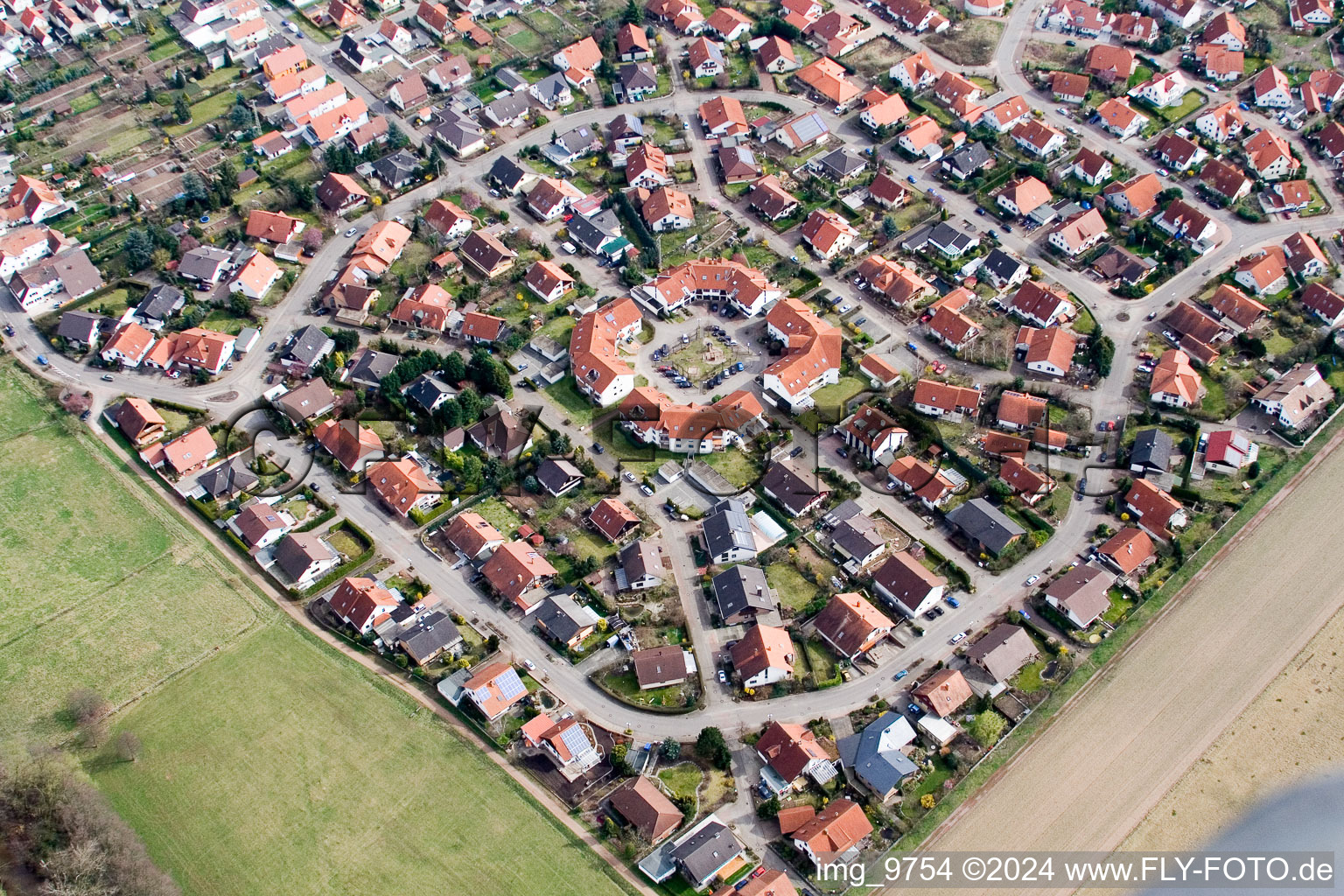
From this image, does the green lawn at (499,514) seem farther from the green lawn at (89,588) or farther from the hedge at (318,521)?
the green lawn at (89,588)

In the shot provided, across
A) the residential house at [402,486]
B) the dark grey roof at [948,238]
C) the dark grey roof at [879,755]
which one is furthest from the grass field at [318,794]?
the dark grey roof at [948,238]

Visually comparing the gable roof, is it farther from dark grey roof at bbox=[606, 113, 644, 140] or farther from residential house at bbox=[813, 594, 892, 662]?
dark grey roof at bbox=[606, 113, 644, 140]

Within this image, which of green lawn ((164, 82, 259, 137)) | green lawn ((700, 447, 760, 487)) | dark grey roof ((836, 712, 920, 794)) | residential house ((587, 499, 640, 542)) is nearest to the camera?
dark grey roof ((836, 712, 920, 794))

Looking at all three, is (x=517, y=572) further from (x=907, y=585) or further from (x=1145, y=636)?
(x=1145, y=636)

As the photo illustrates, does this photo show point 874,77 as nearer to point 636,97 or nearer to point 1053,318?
point 636,97

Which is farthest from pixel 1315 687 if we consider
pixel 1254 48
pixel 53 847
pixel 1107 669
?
pixel 1254 48

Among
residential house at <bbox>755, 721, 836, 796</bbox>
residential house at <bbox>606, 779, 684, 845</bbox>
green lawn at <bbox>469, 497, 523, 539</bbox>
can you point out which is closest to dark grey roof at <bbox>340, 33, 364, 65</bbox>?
green lawn at <bbox>469, 497, 523, 539</bbox>
